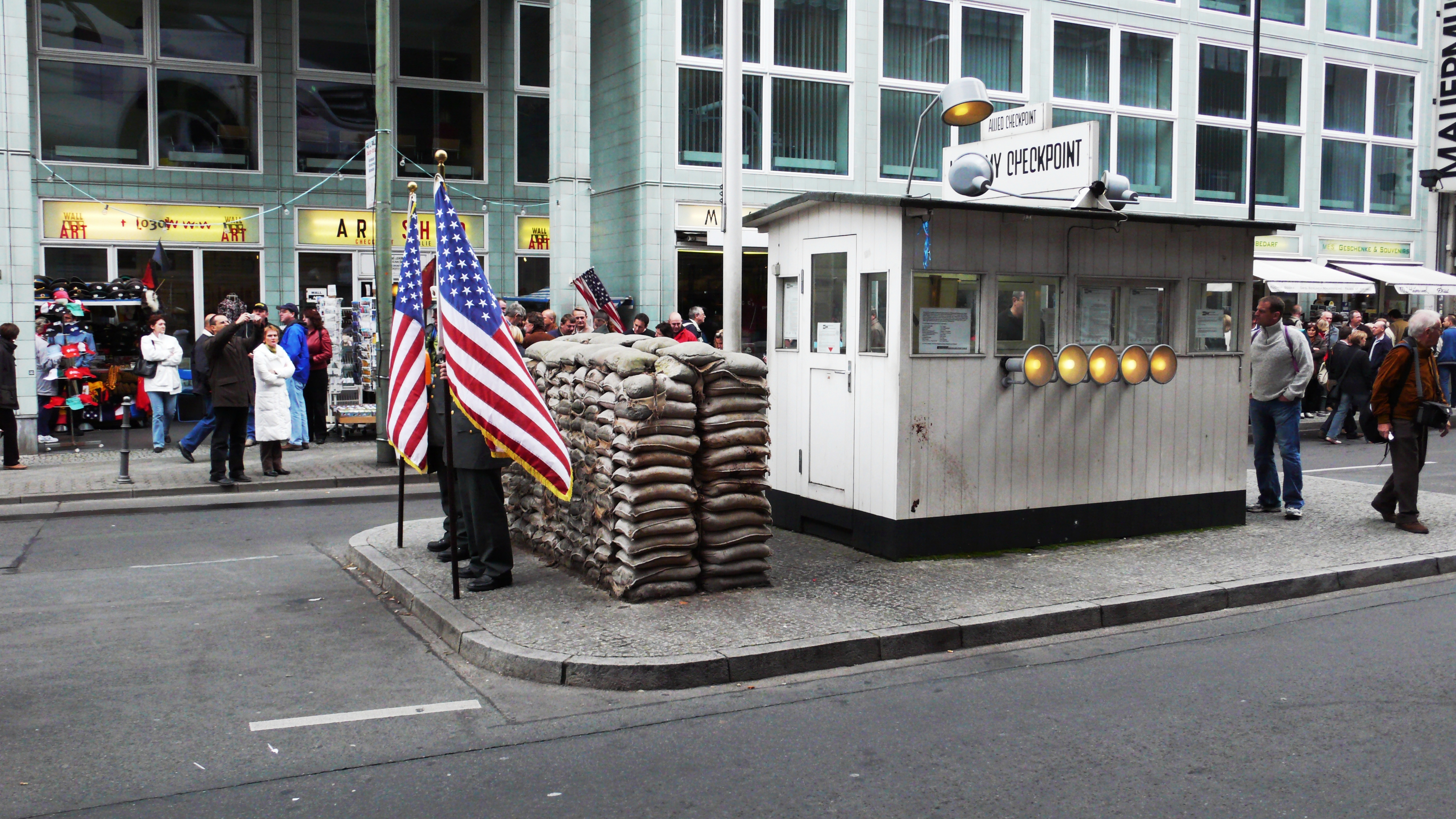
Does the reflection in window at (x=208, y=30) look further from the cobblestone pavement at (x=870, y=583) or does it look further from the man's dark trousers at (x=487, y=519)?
the man's dark trousers at (x=487, y=519)

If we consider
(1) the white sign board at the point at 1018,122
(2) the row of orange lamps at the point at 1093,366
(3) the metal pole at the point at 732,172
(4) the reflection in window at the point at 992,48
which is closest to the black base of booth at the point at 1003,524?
(2) the row of orange lamps at the point at 1093,366

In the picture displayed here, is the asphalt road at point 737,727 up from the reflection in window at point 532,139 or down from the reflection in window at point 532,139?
down

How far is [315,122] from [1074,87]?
1612 centimetres

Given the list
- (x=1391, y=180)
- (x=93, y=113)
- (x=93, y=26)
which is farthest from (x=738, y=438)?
(x=1391, y=180)

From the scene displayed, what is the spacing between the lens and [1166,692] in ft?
19.8

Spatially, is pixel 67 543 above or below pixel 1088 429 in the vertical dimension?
below

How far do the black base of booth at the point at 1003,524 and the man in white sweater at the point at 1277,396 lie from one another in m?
0.72

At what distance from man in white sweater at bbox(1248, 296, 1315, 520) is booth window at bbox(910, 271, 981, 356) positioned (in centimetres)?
316

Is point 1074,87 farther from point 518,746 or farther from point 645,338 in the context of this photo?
point 518,746

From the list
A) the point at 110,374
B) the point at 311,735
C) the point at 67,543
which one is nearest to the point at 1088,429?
the point at 311,735

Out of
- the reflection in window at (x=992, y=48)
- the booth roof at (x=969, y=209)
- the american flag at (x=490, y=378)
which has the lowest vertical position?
the american flag at (x=490, y=378)

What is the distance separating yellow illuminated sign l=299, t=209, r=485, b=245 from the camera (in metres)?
22.0

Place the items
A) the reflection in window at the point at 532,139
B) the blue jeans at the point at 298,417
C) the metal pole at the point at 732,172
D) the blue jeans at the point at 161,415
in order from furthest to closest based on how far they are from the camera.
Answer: the reflection in window at the point at 532,139 < the blue jeans at the point at 298,417 < the blue jeans at the point at 161,415 < the metal pole at the point at 732,172

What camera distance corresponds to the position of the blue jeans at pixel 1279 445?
424 inches
